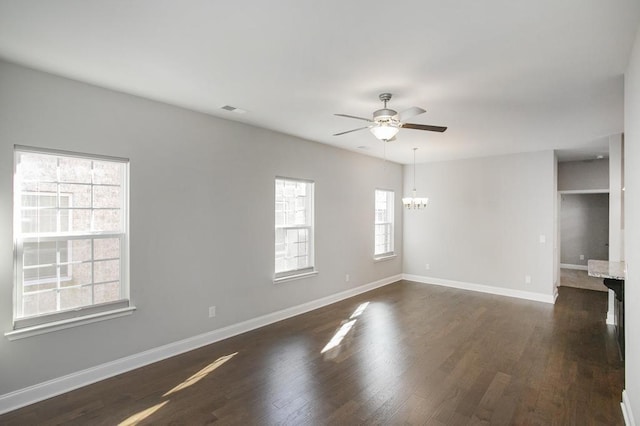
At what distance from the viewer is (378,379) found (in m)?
3.09

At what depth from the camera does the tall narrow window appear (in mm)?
7141

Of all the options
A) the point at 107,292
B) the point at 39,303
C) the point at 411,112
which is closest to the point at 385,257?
the point at 411,112

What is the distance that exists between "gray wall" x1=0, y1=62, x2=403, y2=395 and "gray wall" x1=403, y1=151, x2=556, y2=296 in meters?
2.92

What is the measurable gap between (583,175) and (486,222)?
91.8 inches

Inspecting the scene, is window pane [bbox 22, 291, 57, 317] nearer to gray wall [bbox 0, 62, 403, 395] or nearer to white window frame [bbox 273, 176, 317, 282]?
gray wall [bbox 0, 62, 403, 395]

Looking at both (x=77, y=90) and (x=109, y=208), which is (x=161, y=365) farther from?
(x=77, y=90)

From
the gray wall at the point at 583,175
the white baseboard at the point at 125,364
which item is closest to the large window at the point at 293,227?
the white baseboard at the point at 125,364

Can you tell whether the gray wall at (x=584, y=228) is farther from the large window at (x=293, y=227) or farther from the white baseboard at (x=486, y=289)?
the large window at (x=293, y=227)

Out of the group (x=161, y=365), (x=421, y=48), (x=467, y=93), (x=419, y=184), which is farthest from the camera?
(x=419, y=184)

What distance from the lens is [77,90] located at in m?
2.95

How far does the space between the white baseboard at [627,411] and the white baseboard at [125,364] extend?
3.71 metres

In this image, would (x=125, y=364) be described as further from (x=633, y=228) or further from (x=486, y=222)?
(x=486, y=222)

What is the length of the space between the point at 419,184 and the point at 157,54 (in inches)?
243

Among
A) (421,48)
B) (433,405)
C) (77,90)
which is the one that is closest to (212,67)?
(77,90)
